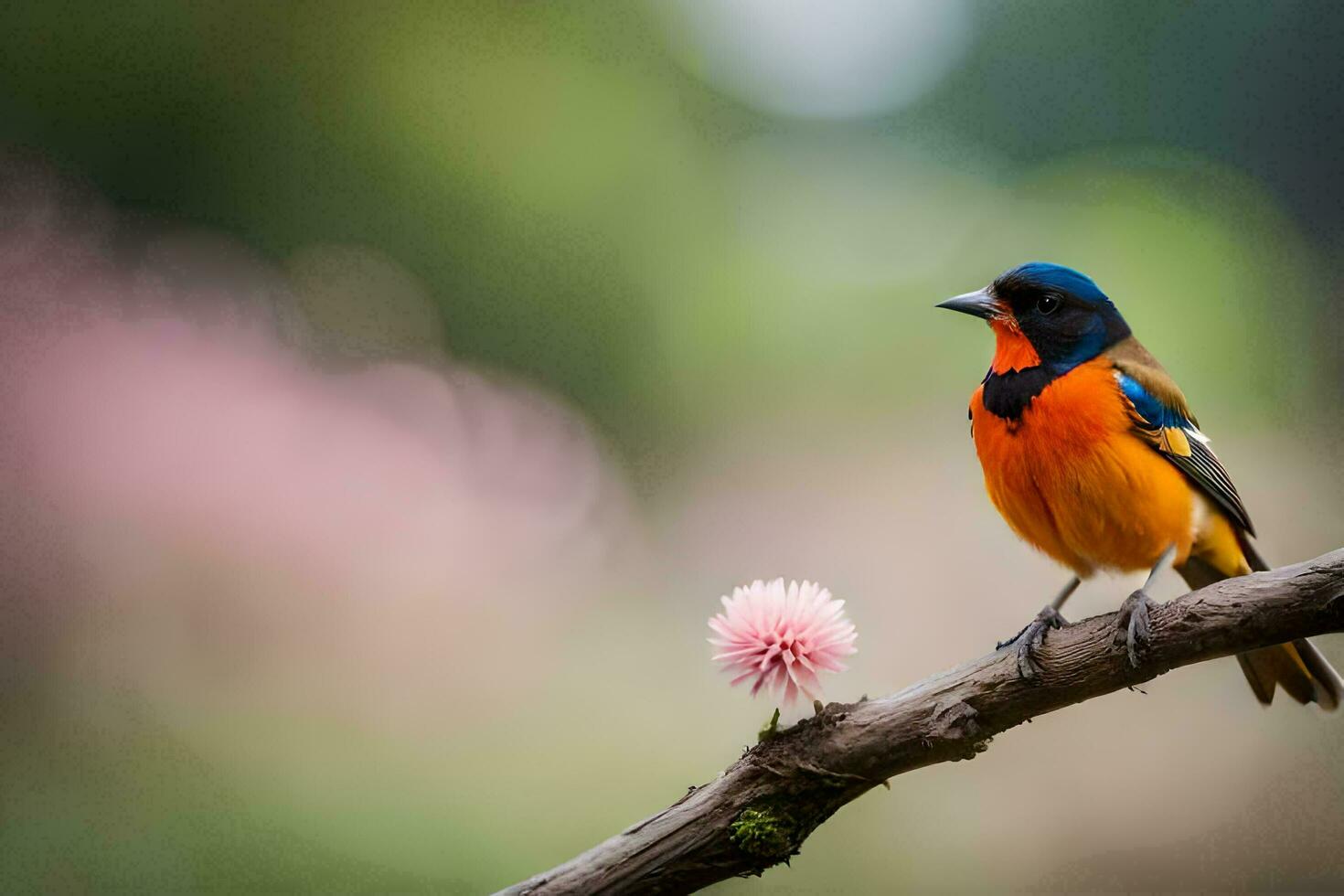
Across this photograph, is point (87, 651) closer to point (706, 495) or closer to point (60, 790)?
point (60, 790)

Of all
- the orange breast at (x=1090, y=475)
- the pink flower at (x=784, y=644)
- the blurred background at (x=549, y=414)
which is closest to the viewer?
the pink flower at (x=784, y=644)

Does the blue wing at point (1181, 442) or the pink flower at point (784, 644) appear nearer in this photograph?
the pink flower at point (784, 644)

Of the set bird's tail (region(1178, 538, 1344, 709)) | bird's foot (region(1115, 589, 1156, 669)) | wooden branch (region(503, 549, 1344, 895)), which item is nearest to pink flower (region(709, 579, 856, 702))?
wooden branch (region(503, 549, 1344, 895))

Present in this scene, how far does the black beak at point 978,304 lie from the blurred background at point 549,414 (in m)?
1.02

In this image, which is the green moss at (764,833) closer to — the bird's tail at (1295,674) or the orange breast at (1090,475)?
the orange breast at (1090,475)

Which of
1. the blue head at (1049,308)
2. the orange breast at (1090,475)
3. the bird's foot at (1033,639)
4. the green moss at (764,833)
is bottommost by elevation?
the green moss at (764,833)

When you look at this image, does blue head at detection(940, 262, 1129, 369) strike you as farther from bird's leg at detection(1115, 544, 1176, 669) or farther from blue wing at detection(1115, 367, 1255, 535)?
bird's leg at detection(1115, 544, 1176, 669)

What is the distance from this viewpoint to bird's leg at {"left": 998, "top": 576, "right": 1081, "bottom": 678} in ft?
3.44

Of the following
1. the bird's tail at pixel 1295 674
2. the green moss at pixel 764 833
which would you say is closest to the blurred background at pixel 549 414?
the bird's tail at pixel 1295 674

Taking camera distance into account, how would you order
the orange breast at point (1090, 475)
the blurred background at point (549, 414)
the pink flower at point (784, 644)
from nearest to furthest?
1. the pink flower at point (784, 644)
2. the orange breast at point (1090, 475)
3. the blurred background at point (549, 414)

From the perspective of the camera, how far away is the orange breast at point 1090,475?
1.32 meters

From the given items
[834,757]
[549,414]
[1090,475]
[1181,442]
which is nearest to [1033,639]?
[834,757]

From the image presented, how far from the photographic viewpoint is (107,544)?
8.30ft

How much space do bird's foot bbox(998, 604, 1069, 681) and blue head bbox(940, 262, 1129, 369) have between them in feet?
0.97
